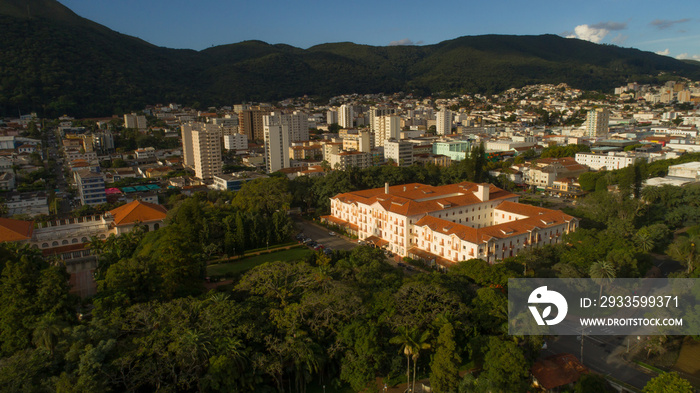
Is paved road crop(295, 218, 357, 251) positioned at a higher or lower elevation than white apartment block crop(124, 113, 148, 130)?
lower

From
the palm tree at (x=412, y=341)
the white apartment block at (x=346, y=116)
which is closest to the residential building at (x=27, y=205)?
the palm tree at (x=412, y=341)

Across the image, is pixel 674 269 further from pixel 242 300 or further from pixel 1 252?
pixel 1 252

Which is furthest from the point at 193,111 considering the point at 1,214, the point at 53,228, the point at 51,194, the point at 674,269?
the point at 674,269

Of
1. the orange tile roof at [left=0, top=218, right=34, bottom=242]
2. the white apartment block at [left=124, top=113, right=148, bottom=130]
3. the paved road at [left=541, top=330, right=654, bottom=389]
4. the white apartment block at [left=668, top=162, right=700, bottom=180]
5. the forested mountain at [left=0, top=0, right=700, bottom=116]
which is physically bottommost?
the paved road at [left=541, top=330, right=654, bottom=389]

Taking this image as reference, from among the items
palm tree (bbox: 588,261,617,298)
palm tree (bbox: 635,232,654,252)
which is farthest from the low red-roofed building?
palm tree (bbox: 635,232,654,252)

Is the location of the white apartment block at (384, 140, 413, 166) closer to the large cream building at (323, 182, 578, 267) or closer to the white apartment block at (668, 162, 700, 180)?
the large cream building at (323, 182, 578, 267)

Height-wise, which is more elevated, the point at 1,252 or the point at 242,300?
the point at 1,252

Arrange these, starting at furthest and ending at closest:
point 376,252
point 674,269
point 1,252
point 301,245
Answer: point 301,245 < point 674,269 < point 376,252 < point 1,252
